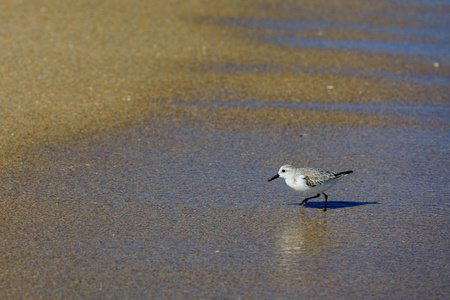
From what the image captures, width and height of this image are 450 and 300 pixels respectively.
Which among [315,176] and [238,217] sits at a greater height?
[315,176]

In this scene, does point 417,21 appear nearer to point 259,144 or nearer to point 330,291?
point 259,144

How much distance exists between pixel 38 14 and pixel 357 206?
10.7m

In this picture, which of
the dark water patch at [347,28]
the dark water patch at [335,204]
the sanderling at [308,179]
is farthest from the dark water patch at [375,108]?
the dark water patch at [347,28]

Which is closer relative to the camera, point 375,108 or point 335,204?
point 335,204

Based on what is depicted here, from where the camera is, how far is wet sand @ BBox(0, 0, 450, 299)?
5125mm

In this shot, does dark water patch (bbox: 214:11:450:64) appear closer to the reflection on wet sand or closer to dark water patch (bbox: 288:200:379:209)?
dark water patch (bbox: 288:200:379:209)

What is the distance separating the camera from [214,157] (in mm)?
7867

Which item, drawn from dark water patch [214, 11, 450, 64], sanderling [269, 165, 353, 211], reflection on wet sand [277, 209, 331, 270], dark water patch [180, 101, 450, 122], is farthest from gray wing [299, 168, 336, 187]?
dark water patch [214, 11, 450, 64]

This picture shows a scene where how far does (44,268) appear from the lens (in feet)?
16.6

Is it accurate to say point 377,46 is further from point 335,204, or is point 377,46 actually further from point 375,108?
point 335,204

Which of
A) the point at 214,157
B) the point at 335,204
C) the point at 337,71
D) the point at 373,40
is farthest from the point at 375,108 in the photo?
the point at 373,40

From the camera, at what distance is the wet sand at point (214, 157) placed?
5.12m

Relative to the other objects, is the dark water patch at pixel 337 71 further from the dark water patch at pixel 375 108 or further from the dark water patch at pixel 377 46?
the dark water patch at pixel 377 46

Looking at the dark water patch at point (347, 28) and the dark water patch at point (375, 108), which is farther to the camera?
the dark water patch at point (347, 28)
